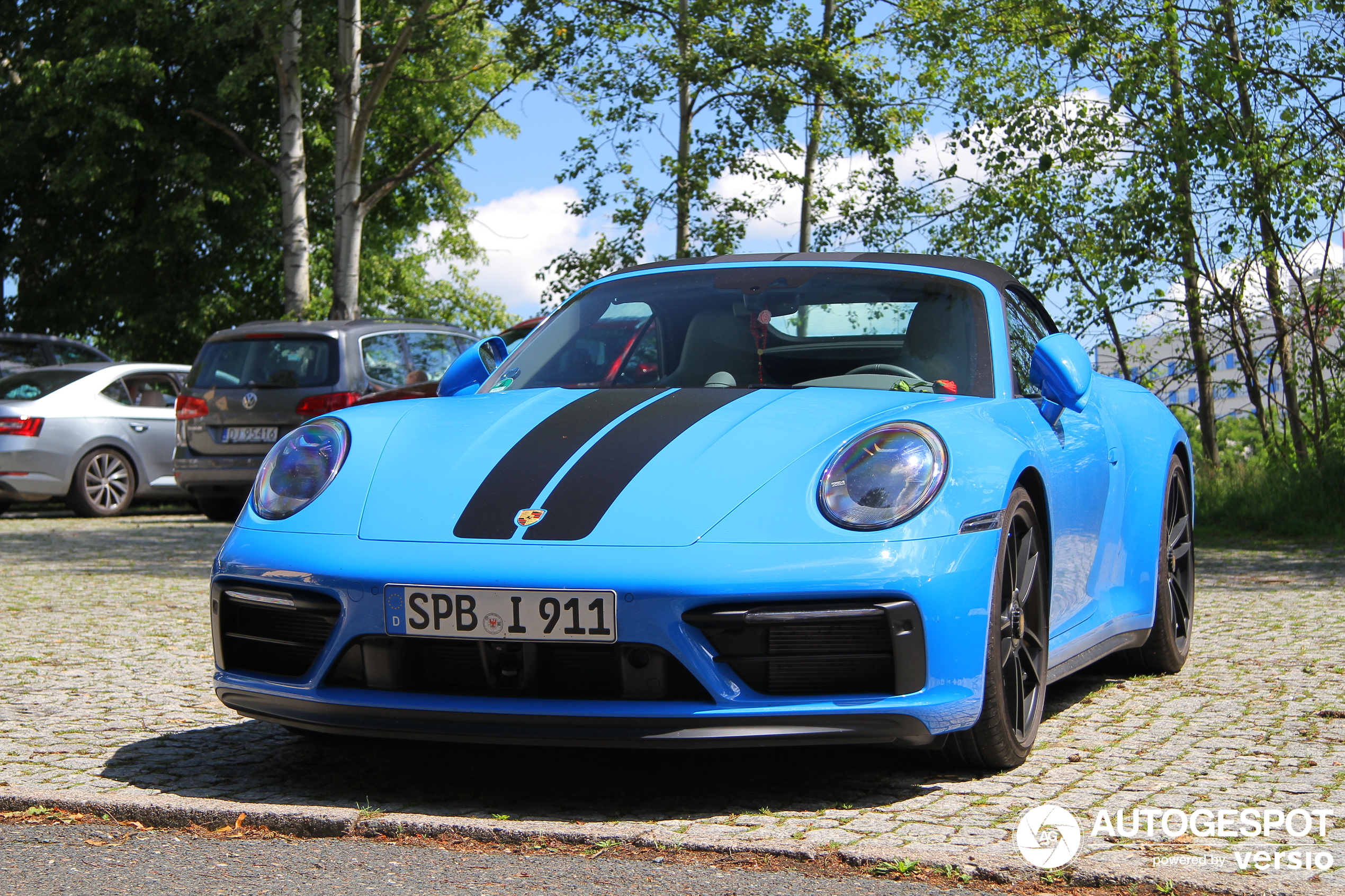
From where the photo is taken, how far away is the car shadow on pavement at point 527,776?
145 inches

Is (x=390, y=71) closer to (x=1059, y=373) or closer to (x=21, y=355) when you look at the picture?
(x=21, y=355)

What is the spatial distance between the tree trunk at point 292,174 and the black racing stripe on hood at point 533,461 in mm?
18900

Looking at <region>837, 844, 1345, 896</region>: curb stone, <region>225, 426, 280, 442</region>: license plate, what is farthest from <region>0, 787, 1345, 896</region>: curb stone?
<region>225, 426, 280, 442</region>: license plate

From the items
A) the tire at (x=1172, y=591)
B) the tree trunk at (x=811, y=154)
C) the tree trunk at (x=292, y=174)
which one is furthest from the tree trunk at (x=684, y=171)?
the tire at (x=1172, y=591)

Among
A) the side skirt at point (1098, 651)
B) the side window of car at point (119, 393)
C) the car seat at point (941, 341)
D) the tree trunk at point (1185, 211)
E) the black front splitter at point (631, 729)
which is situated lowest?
the side skirt at point (1098, 651)

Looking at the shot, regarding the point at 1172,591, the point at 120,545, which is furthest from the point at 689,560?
the point at 120,545

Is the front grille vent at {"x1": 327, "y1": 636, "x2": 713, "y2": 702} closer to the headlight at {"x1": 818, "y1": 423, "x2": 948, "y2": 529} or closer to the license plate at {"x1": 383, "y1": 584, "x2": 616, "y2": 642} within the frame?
the license plate at {"x1": 383, "y1": 584, "x2": 616, "y2": 642}

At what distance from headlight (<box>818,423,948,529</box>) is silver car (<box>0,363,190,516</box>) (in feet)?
41.0

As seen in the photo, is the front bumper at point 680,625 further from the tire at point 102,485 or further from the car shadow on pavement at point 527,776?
the tire at point 102,485

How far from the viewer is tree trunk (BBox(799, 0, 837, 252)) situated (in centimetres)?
2273

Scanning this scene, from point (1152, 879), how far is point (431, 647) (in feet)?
5.41

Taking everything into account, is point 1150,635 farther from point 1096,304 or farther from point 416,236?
point 416,236

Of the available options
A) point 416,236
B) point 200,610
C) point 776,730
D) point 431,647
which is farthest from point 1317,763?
point 416,236

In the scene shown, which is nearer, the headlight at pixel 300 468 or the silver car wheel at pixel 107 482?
the headlight at pixel 300 468
